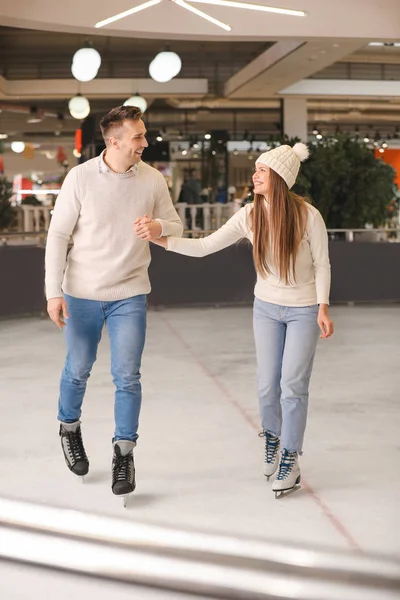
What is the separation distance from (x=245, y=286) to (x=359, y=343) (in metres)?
2.80

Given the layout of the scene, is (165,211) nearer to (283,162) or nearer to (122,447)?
(283,162)

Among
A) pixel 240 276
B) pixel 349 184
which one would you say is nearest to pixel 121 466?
pixel 240 276

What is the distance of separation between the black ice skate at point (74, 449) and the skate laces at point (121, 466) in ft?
0.86

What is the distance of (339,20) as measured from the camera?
9.19m

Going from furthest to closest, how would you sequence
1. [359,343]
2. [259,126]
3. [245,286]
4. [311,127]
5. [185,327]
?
[311,127], [259,126], [245,286], [185,327], [359,343]

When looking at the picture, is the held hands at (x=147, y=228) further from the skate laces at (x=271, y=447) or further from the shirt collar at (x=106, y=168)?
the skate laces at (x=271, y=447)

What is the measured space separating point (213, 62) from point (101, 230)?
12.4m

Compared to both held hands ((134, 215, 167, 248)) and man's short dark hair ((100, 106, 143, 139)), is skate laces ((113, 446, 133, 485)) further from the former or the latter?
man's short dark hair ((100, 106, 143, 139))

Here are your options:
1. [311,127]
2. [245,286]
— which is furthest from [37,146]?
[245,286]

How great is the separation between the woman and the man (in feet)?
0.52

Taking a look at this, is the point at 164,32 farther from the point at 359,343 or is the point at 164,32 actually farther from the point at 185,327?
the point at 359,343

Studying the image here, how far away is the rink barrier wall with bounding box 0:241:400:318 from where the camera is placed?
1000 centimetres

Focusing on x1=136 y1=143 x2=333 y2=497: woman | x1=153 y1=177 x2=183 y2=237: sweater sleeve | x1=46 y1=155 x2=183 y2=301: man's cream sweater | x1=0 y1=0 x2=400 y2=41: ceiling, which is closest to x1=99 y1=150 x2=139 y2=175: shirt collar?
x1=46 y1=155 x2=183 y2=301: man's cream sweater

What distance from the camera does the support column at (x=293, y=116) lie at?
15938 mm
